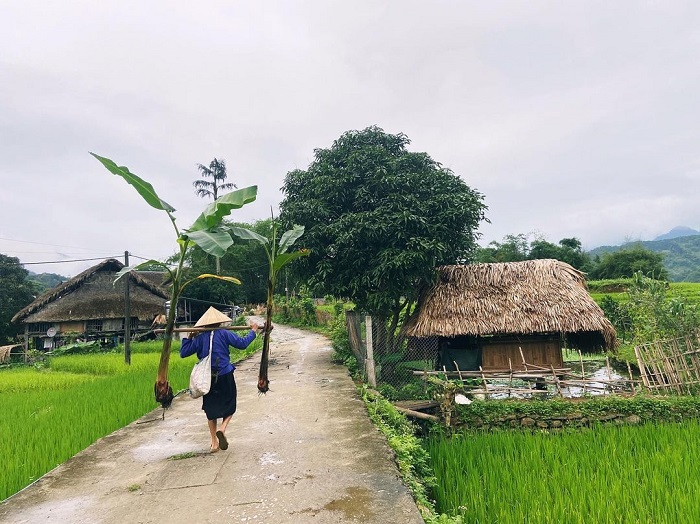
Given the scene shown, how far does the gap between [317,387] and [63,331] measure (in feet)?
57.3

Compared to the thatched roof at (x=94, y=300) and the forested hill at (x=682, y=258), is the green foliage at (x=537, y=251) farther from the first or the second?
the thatched roof at (x=94, y=300)

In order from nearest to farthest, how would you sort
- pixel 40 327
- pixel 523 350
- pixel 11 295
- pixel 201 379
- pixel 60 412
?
pixel 201 379, pixel 60 412, pixel 523 350, pixel 40 327, pixel 11 295

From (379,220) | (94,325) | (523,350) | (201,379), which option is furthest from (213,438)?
(94,325)

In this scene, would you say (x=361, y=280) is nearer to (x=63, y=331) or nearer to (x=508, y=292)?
(x=508, y=292)

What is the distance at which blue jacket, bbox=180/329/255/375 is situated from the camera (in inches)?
173

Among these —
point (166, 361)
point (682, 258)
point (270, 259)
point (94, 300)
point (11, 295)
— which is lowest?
point (166, 361)

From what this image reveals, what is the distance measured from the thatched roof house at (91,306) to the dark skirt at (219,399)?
1699 centimetres

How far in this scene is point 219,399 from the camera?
443 cm

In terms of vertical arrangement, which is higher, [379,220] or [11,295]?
[379,220]

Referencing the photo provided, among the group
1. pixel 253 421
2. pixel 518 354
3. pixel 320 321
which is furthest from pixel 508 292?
pixel 320 321

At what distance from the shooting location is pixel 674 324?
8250 mm

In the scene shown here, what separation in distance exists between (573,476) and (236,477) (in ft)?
11.0

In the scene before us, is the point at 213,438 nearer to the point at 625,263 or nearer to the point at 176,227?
the point at 176,227

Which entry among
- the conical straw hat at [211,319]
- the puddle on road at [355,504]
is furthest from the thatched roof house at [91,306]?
the puddle on road at [355,504]
